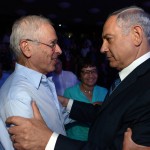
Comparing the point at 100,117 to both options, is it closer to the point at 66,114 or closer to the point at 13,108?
the point at 13,108

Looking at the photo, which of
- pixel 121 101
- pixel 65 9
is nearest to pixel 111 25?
pixel 121 101

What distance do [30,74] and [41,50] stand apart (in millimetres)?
146

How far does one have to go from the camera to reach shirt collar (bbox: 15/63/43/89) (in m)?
1.55

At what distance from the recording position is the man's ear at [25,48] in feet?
5.12

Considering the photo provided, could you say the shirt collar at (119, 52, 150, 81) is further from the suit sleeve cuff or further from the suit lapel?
the suit sleeve cuff

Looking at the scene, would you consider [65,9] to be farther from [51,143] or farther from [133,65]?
[51,143]

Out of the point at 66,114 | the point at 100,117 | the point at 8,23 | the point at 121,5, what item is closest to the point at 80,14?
the point at 121,5

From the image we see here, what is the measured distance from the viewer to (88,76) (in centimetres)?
295

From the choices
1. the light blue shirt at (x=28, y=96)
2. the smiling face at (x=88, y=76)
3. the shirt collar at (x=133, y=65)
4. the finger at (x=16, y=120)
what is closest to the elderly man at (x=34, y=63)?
the light blue shirt at (x=28, y=96)

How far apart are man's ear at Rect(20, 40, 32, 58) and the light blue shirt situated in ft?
0.24

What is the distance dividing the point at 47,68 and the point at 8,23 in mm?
7970

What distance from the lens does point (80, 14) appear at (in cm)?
875

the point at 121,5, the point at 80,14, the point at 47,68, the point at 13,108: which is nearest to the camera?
the point at 13,108

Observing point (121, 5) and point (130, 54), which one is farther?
point (121, 5)
